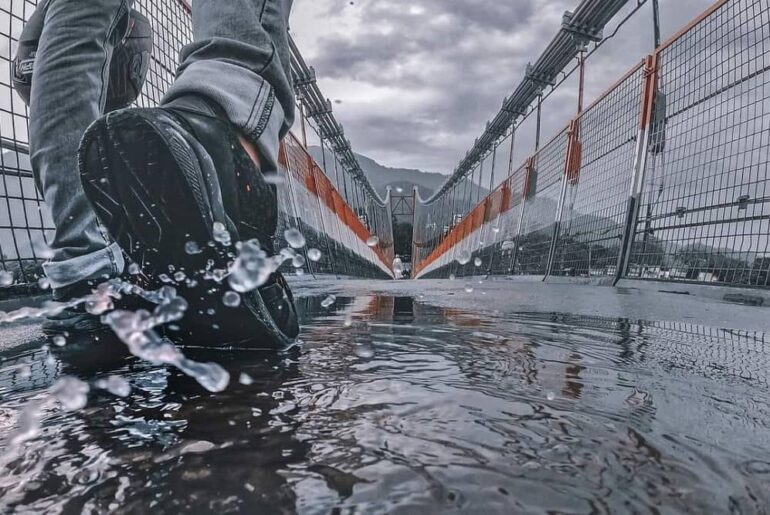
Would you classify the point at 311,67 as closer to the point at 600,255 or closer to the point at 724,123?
the point at 600,255

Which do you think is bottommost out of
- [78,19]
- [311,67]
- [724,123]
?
[78,19]

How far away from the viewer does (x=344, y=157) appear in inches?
753

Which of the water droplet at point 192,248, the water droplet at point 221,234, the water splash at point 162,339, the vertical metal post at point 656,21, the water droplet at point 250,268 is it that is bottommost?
the water splash at point 162,339

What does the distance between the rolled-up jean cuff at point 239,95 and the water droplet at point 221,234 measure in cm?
33

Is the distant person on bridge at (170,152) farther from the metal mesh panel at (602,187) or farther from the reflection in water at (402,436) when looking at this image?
the metal mesh panel at (602,187)

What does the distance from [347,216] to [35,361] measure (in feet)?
42.7

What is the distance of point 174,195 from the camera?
917 millimetres

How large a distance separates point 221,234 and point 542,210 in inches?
251

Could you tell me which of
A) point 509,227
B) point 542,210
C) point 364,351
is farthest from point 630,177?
point 509,227

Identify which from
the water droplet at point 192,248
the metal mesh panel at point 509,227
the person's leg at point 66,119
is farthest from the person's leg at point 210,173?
the metal mesh panel at point 509,227

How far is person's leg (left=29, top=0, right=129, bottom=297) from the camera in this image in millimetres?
1538

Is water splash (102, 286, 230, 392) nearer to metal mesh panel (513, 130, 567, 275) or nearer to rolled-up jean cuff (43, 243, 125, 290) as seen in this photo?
rolled-up jean cuff (43, 243, 125, 290)

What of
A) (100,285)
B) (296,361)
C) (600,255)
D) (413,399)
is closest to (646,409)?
(413,399)

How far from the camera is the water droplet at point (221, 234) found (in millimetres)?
944
